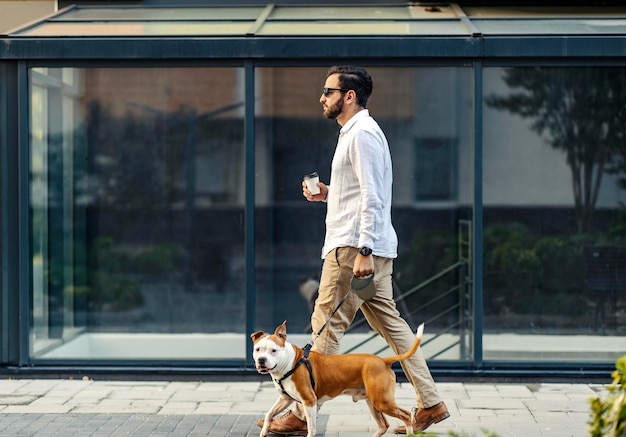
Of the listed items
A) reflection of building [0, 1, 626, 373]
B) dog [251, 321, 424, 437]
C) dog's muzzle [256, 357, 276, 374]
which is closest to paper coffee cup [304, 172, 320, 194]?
dog [251, 321, 424, 437]

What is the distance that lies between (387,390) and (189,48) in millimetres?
3338

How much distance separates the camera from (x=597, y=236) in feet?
30.3

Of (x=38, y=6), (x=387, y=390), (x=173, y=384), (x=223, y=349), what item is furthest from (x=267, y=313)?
(x=387, y=390)

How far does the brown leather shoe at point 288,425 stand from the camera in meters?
6.23

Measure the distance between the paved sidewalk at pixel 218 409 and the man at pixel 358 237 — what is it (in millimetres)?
434

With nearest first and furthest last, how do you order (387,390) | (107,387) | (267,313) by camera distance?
(387,390), (107,387), (267,313)

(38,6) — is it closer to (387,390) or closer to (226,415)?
(226,415)

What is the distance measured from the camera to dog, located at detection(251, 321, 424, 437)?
231 inches

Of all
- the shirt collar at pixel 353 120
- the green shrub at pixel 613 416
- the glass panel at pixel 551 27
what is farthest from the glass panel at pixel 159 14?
the green shrub at pixel 613 416

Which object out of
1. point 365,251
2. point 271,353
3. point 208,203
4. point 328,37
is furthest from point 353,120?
point 208,203

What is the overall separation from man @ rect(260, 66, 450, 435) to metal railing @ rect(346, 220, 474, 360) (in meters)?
2.02

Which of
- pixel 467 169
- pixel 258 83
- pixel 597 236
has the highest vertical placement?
pixel 258 83

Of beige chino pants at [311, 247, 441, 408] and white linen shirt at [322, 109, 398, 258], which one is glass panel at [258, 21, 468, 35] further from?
beige chino pants at [311, 247, 441, 408]

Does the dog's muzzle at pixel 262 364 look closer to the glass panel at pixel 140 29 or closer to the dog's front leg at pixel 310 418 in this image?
the dog's front leg at pixel 310 418
